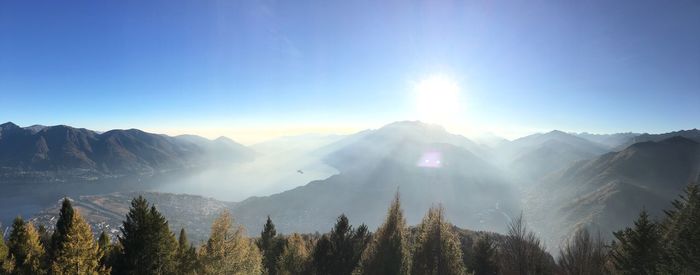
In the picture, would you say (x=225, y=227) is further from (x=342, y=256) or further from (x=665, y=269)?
(x=665, y=269)

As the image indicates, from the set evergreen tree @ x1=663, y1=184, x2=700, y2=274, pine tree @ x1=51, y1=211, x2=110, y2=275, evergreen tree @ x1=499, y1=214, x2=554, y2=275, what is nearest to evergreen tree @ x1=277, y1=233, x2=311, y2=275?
pine tree @ x1=51, y1=211, x2=110, y2=275

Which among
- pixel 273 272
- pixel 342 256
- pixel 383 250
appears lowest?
pixel 273 272

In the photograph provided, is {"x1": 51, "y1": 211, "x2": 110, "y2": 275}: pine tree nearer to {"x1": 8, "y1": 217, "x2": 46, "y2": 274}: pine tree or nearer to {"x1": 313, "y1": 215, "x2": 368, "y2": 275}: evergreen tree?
{"x1": 8, "y1": 217, "x2": 46, "y2": 274}: pine tree

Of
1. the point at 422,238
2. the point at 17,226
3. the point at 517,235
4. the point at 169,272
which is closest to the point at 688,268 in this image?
the point at 517,235

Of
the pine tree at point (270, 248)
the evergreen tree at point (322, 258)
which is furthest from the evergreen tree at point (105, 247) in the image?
the pine tree at point (270, 248)

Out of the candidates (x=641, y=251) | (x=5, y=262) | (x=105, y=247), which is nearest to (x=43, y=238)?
(x=5, y=262)

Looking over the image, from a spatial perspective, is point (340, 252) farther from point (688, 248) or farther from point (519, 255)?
point (688, 248)

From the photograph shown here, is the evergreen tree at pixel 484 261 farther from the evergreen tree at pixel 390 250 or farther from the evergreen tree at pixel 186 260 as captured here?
the evergreen tree at pixel 186 260
